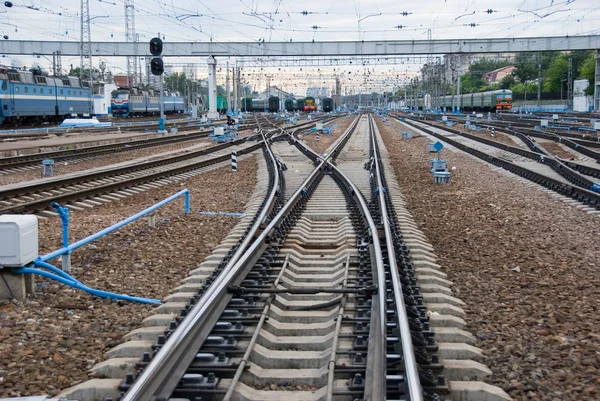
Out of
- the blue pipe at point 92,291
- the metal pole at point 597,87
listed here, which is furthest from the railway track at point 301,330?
the metal pole at point 597,87

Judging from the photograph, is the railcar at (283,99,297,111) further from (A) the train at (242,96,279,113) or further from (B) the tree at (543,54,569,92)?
(B) the tree at (543,54,569,92)

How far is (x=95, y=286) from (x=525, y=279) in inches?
167

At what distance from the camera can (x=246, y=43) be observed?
56.0 meters

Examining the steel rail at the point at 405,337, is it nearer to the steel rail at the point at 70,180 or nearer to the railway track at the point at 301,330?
the railway track at the point at 301,330

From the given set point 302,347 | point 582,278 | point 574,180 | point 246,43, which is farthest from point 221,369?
point 246,43

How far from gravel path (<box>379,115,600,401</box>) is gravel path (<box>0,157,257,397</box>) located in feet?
9.20

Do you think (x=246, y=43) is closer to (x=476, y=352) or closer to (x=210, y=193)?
(x=210, y=193)

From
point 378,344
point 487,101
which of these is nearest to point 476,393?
point 378,344

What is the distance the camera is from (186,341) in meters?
4.52

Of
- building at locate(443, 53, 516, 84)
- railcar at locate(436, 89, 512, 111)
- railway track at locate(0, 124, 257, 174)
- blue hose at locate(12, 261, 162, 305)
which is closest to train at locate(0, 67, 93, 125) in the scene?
railway track at locate(0, 124, 257, 174)

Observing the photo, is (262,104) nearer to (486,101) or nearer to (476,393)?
(486,101)

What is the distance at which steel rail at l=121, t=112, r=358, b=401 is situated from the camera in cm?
385

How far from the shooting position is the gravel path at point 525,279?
4531 mm

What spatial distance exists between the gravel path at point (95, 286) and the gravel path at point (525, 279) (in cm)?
280
